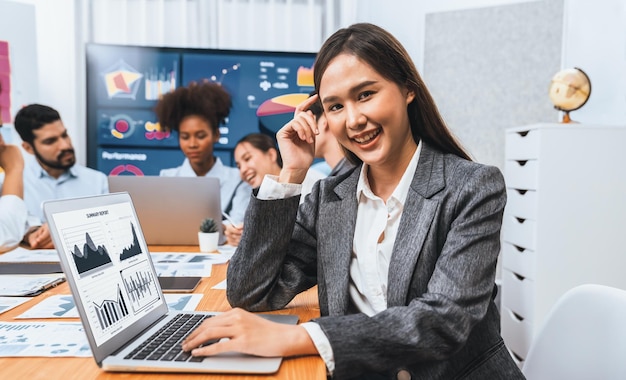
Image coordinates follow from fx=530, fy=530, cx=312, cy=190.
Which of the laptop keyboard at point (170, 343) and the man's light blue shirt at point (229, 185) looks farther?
the man's light blue shirt at point (229, 185)

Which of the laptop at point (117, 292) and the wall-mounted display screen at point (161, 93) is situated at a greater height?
the wall-mounted display screen at point (161, 93)

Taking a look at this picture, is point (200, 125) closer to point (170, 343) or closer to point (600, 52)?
point (600, 52)

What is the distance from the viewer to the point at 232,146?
3330 millimetres

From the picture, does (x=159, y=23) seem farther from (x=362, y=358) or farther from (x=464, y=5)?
(x=362, y=358)

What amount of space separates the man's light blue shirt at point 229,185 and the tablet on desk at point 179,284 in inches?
70.8

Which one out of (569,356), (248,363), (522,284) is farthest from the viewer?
(522,284)

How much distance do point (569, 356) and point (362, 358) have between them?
47 centimetres

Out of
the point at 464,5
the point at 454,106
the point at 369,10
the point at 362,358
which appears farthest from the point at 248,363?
the point at 369,10

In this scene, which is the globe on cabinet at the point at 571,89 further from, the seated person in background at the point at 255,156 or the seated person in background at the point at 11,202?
the seated person in background at the point at 11,202

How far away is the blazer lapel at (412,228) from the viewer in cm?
101

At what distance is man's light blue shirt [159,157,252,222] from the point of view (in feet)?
10.6

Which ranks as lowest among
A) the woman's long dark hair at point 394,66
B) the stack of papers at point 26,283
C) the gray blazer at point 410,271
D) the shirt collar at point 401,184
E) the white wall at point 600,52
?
the stack of papers at point 26,283

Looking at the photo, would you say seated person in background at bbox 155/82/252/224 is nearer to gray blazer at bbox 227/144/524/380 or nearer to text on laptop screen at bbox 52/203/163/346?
gray blazer at bbox 227/144/524/380

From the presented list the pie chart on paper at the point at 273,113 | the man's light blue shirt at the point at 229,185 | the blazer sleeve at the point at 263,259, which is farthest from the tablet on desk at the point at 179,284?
the pie chart on paper at the point at 273,113
